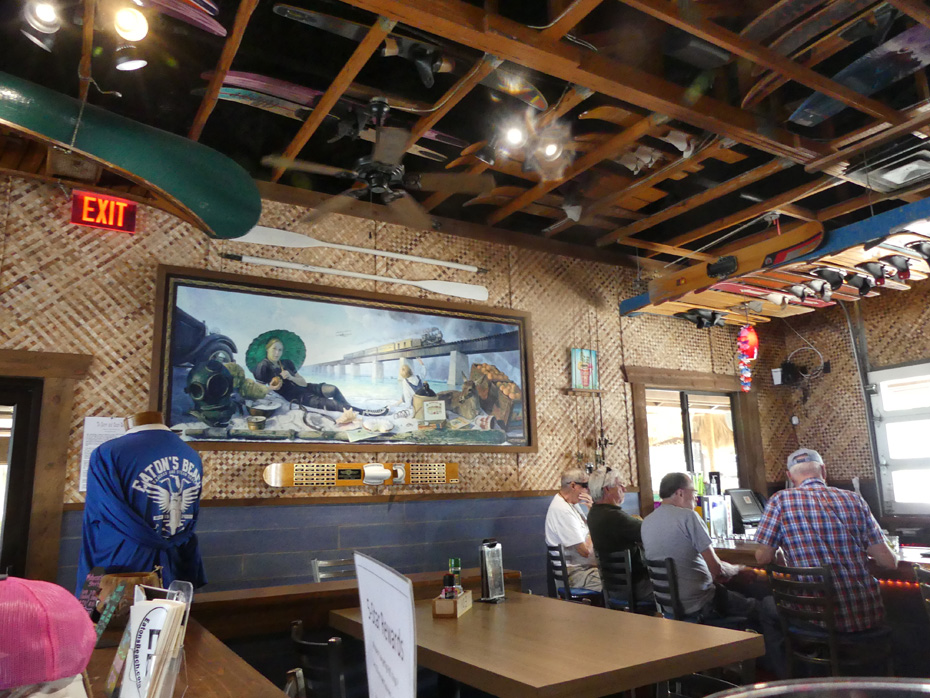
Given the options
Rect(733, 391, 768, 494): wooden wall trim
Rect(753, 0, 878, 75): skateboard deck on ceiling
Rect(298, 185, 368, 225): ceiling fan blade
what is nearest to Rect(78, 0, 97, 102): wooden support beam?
Rect(298, 185, 368, 225): ceiling fan blade

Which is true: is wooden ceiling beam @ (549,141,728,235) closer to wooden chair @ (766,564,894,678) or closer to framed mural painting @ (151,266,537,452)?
framed mural painting @ (151,266,537,452)

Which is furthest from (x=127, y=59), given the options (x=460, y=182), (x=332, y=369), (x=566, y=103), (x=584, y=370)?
(x=584, y=370)

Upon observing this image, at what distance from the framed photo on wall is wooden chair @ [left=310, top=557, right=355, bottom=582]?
2.92 m

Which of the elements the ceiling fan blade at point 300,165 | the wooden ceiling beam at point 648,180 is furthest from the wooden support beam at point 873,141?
the ceiling fan blade at point 300,165

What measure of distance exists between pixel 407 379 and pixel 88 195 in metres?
2.60

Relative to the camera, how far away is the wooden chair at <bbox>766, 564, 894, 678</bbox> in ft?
11.5

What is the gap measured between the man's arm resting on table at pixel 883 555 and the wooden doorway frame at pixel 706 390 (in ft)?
9.96

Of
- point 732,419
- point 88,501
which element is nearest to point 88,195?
point 88,501

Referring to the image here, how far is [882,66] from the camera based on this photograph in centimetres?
369

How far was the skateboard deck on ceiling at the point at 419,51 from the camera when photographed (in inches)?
131

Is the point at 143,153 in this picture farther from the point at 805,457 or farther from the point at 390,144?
the point at 805,457

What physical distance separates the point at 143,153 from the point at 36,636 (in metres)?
3.06

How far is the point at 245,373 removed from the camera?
4.83 meters

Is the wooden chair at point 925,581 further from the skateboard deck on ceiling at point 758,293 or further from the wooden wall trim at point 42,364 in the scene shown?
the wooden wall trim at point 42,364
